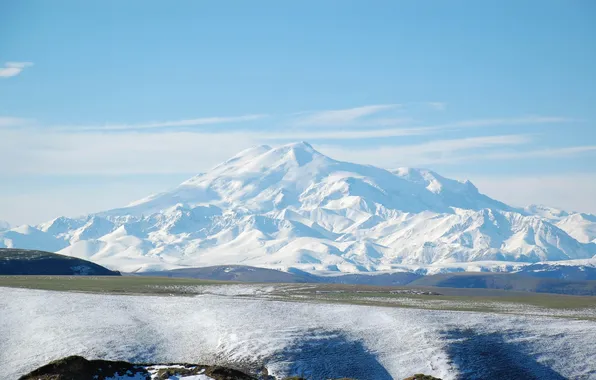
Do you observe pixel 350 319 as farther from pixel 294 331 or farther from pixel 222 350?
pixel 222 350

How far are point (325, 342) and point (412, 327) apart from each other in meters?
10.8

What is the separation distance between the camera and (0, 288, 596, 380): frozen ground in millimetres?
69188

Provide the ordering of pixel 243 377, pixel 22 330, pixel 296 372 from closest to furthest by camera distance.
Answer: pixel 243 377, pixel 296 372, pixel 22 330

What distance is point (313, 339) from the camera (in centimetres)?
7638

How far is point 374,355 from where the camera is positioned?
72.4 meters

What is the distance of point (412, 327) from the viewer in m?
81.6

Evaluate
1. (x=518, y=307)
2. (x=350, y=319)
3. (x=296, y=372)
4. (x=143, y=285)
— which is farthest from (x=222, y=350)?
(x=143, y=285)

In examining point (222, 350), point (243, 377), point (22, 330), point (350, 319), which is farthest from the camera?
point (350, 319)

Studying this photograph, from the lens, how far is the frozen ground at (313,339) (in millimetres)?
69188

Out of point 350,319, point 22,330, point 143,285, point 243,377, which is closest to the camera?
point 243,377

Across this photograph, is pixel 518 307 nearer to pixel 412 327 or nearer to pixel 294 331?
pixel 412 327

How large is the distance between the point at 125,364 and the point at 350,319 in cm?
3801

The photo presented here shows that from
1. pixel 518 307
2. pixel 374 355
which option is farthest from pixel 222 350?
pixel 518 307

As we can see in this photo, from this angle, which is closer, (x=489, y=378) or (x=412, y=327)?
(x=489, y=378)
